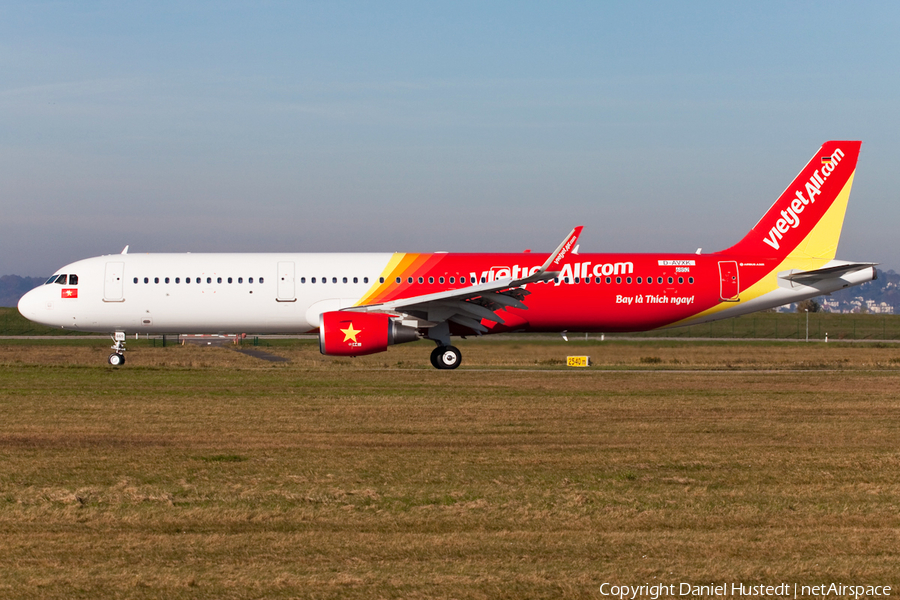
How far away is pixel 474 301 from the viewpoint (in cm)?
2772

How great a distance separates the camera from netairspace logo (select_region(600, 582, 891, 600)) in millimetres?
6230

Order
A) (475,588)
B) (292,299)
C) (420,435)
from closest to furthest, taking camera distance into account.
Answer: (475,588), (420,435), (292,299)

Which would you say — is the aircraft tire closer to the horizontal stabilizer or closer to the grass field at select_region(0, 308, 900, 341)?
A: the horizontal stabilizer

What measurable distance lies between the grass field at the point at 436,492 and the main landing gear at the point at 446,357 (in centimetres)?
856

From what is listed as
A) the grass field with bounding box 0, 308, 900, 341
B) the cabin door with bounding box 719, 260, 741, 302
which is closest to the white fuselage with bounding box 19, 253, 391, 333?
the cabin door with bounding box 719, 260, 741, 302

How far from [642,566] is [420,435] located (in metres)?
7.17

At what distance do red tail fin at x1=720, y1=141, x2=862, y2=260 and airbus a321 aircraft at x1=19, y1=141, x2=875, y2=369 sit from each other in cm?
56

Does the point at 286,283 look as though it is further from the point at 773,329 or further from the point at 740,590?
the point at 773,329

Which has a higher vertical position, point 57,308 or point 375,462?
point 57,308

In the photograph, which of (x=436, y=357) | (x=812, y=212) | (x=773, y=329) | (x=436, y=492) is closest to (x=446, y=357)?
(x=436, y=357)

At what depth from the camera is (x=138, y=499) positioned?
29.4 feet

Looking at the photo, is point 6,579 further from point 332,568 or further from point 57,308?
point 57,308

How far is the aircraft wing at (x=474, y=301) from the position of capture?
26750 millimetres

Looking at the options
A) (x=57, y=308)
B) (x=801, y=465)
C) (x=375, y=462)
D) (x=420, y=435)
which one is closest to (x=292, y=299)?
(x=57, y=308)
